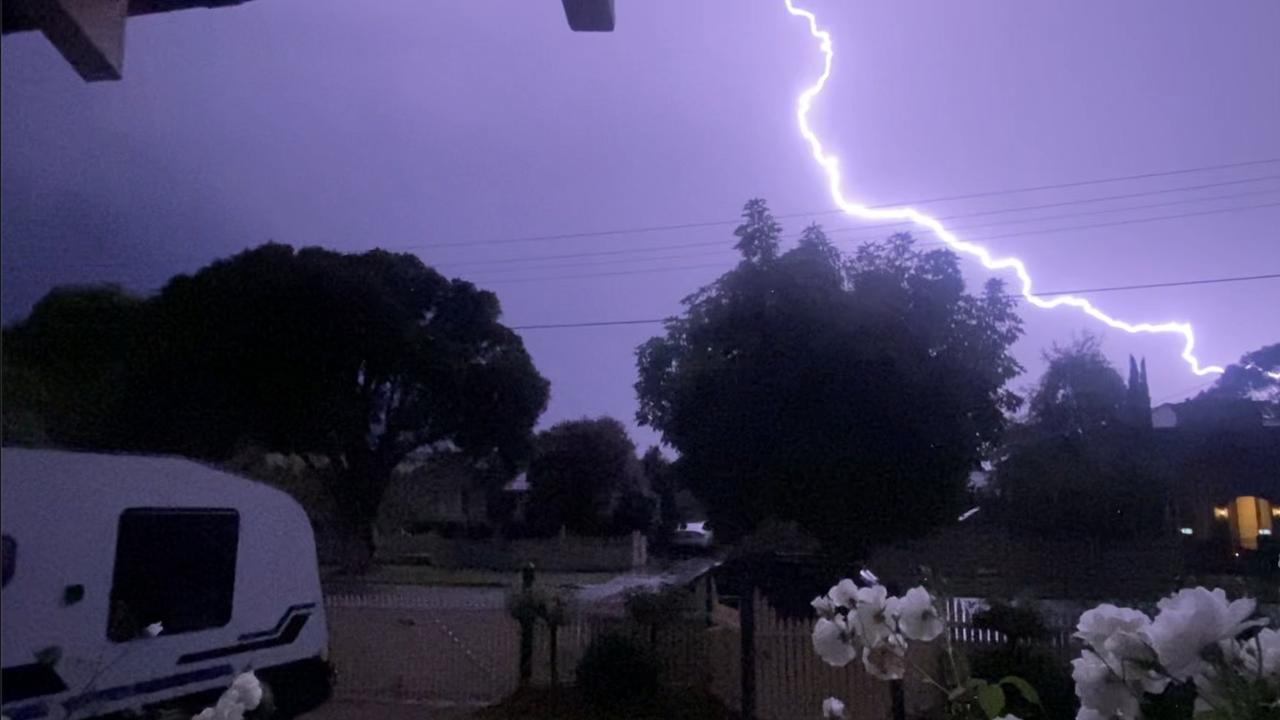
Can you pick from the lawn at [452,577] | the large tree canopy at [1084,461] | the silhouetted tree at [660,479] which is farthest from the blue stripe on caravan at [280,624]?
the large tree canopy at [1084,461]

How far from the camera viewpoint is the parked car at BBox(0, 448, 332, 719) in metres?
1.30

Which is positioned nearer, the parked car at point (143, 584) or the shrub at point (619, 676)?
the parked car at point (143, 584)

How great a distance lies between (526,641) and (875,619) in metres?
6.54

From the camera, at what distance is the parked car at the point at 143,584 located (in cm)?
130

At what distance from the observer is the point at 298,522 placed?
3.45 meters

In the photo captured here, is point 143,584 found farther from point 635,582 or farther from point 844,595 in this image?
point 635,582

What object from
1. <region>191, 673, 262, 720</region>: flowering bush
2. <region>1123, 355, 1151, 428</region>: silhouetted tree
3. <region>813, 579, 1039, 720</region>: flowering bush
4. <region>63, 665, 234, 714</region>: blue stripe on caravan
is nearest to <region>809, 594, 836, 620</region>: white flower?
<region>813, 579, 1039, 720</region>: flowering bush

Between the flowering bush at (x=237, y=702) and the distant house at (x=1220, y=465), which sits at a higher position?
the distant house at (x=1220, y=465)

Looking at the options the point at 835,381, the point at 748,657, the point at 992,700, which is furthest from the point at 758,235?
the point at 992,700

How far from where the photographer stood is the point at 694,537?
11.2 metres

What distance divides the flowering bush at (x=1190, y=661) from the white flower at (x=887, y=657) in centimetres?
57

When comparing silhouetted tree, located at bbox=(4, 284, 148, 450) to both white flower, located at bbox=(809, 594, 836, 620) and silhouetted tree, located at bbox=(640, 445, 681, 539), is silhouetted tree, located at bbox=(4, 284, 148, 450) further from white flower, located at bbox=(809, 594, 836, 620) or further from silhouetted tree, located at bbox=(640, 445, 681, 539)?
silhouetted tree, located at bbox=(640, 445, 681, 539)

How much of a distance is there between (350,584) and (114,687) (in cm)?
284

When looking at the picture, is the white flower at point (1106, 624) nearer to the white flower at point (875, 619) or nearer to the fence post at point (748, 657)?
the white flower at point (875, 619)
